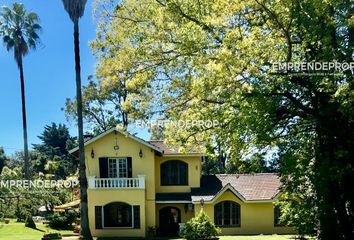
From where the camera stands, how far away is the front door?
95.2ft

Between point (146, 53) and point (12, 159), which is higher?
point (146, 53)

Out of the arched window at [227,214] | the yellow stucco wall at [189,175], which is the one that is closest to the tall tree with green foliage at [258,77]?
the arched window at [227,214]

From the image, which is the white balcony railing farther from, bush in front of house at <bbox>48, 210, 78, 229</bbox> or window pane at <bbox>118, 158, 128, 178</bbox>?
bush in front of house at <bbox>48, 210, 78, 229</bbox>

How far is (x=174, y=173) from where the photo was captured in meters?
29.6

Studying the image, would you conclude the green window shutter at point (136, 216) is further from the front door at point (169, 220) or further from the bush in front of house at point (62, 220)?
the bush in front of house at point (62, 220)

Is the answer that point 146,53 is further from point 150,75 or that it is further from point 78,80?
point 78,80

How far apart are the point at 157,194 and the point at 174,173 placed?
1.83 m

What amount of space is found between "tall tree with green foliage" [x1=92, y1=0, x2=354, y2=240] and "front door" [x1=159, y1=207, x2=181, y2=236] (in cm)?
1502

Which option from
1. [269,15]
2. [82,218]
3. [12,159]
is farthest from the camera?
[12,159]

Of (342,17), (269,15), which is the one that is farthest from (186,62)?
(342,17)

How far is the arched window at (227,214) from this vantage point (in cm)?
2786

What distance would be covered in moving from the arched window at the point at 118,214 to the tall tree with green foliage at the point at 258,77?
14.2m

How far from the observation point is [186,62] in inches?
548

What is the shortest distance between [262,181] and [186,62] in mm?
17960
